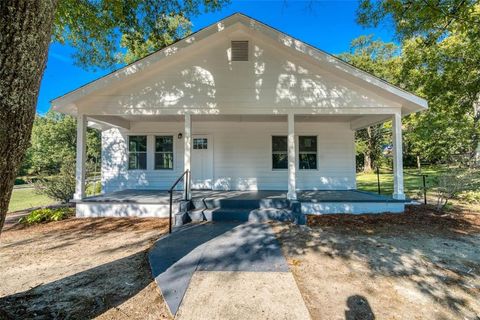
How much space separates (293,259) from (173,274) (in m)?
1.91

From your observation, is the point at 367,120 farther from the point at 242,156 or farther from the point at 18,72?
the point at 18,72

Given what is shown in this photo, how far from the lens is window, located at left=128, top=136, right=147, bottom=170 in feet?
31.8

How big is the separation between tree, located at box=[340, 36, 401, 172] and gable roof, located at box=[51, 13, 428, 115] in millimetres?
19175

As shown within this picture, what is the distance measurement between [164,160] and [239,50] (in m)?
5.05

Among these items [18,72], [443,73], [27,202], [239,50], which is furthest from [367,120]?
[27,202]

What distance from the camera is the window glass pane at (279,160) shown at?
31.3ft

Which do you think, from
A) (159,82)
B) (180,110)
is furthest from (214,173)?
(159,82)

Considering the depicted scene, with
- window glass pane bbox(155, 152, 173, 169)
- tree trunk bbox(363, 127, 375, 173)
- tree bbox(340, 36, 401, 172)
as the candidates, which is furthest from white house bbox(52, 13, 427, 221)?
tree trunk bbox(363, 127, 375, 173)

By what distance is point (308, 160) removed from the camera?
9617mm

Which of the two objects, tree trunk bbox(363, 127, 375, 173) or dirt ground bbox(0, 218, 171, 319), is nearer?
dirt ground bbox(0, 218, 171, 319)

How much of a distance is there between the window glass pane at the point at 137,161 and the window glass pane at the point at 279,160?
5.10m

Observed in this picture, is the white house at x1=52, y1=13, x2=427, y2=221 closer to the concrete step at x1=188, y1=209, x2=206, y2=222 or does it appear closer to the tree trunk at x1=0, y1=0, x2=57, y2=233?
the concrete step at x1=188, y1=209, x2=206, y2=222

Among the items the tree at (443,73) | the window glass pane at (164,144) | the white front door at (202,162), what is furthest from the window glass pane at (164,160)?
the tree at (443,73)

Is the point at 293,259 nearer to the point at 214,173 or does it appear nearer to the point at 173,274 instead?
the point at 173,274
